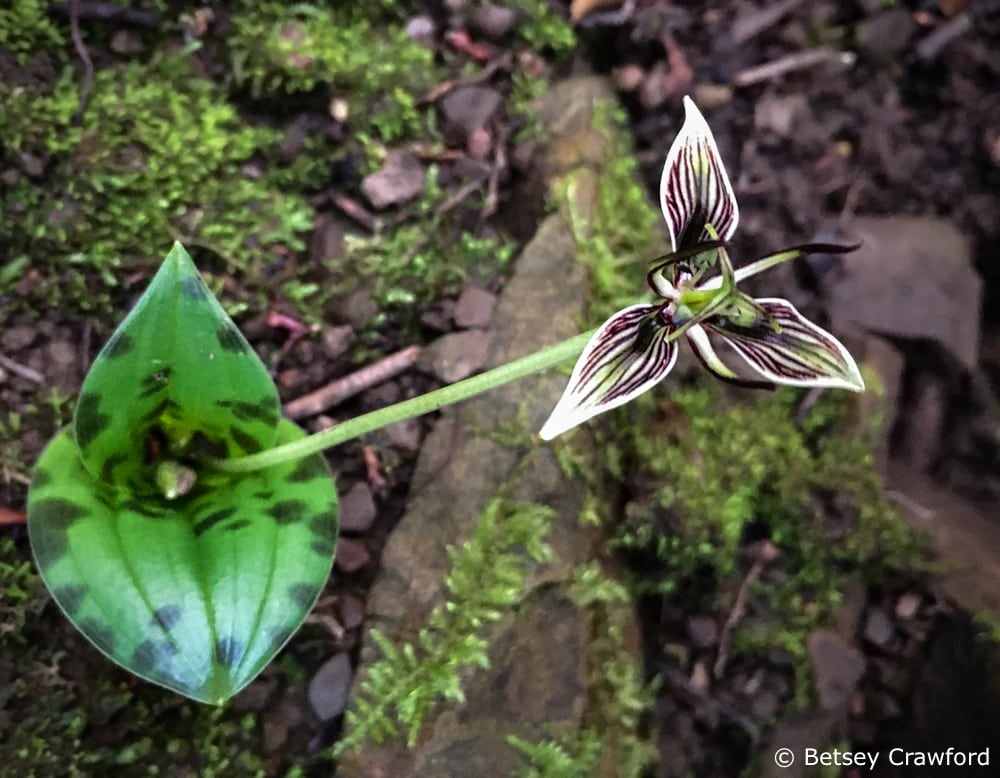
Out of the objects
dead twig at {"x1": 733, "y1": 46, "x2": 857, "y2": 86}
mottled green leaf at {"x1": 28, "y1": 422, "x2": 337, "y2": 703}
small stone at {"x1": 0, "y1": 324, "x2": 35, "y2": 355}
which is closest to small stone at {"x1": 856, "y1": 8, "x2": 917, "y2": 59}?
dead twig at {"x1": 733, "y1": 46, "x2": 857, "y2": 86}

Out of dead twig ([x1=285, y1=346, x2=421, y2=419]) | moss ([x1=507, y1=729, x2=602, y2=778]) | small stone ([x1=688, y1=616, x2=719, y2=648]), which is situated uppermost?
dead twig ([x1=285, y1=346, x2=421, y2=419])

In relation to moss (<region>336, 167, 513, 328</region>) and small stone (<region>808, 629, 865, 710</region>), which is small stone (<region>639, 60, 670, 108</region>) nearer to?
moss (<region>336, 167, 513, 328</region>)

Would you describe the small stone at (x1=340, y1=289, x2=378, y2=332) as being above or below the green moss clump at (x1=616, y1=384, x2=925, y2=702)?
above

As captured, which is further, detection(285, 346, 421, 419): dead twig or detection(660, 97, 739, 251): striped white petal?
detection(285, 346, 421, 419): dead twig

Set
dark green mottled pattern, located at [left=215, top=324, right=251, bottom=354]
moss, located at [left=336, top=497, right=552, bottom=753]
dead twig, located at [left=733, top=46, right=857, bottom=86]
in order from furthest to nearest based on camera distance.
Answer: dead twig, located at [left=733, top=46, right=857, bottom=86], moss, located at [left=336, top=497, right=552, bottom=753], dark green mottled pattern, located at [left=215, top=324, right=251, bottom=354]

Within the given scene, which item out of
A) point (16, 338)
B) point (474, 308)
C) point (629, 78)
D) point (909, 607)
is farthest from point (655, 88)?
point (16, 338)

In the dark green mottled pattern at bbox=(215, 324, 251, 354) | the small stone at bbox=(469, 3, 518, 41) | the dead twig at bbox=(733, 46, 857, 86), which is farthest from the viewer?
the dead twig at bbox=(733, 46, 857, 86)

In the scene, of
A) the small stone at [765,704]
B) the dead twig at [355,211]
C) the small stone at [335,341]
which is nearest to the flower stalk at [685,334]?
the small stone at [335,341]

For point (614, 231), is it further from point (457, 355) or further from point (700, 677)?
point (700, 677)
